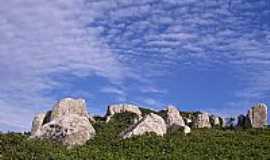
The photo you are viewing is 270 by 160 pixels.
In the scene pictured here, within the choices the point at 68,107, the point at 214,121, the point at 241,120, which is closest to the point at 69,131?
the point at 68,107

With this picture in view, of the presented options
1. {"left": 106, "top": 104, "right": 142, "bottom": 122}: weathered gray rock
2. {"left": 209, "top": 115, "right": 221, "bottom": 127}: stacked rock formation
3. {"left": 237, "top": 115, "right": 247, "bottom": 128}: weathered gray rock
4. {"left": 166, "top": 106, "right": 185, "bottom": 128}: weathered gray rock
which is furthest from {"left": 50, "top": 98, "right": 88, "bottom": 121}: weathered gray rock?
{"left": 237, "top": 115, "right": 247, "bottom": 128}: weathered gray rock

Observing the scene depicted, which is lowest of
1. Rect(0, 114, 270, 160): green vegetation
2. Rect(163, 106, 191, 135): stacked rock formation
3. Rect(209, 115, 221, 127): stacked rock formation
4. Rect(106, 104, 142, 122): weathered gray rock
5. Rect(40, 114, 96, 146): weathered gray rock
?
Rect(0, 114, 270, 160): green vegetation

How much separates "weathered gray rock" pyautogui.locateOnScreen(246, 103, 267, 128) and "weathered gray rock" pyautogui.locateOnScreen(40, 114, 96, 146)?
25953 mm

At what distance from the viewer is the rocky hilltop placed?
4422cm

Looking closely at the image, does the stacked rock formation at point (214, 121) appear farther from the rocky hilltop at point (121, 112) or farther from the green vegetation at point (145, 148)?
the green vegetation at point (145, 148)

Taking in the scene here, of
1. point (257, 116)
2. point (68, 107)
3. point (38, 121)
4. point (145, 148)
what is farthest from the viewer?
point (257, 116)

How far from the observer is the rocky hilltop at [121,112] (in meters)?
44.2

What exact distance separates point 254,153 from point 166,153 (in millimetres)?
6330

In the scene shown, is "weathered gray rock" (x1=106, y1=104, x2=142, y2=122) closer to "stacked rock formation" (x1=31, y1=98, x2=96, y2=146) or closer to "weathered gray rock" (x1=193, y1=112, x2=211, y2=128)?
"weathered gray rock" (x1=193, y1=112, x2=211, y2=128)

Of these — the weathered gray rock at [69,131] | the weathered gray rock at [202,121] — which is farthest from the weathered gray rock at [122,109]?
the weathered gray rock at [69,131]

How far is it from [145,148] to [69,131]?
698 centimetres

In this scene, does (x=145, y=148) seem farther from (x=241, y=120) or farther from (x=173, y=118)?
(x=241, y=120)

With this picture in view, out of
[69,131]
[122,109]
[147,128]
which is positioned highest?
[122,109]

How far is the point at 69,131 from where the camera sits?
43656 mm
